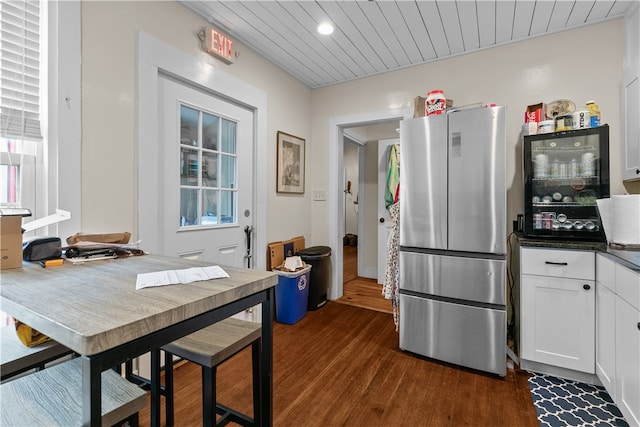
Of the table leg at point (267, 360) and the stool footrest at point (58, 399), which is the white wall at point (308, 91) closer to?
the stool footrest at point (58, 399)

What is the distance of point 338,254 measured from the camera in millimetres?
3486

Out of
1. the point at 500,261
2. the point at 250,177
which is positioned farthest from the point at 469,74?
the point at 250,177

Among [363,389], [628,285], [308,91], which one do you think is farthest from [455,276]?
[308,91]

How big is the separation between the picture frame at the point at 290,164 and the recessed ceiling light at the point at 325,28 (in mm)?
1031

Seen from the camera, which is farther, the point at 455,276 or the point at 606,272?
the point at 455,276

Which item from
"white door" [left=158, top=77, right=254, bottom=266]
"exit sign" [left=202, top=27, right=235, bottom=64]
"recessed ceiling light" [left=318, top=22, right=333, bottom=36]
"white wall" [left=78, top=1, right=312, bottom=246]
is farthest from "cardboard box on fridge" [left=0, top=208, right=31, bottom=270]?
"recessed ceiling light" [left=318, top=22, right=333, bottom=36]

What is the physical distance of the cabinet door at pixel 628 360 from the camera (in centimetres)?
134

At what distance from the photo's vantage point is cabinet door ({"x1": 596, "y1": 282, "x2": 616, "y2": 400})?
1589 millimetres

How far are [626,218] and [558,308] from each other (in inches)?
25.9

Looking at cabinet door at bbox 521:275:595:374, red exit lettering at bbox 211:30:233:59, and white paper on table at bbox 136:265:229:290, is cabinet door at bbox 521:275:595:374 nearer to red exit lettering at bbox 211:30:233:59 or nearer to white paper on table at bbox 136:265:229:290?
white paper on table at bbox 136:265:229:290

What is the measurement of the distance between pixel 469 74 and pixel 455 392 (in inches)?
102

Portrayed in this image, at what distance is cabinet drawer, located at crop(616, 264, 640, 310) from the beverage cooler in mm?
567

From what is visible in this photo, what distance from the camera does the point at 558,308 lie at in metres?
1.90

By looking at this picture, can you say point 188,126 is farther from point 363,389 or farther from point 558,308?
point 558,308
